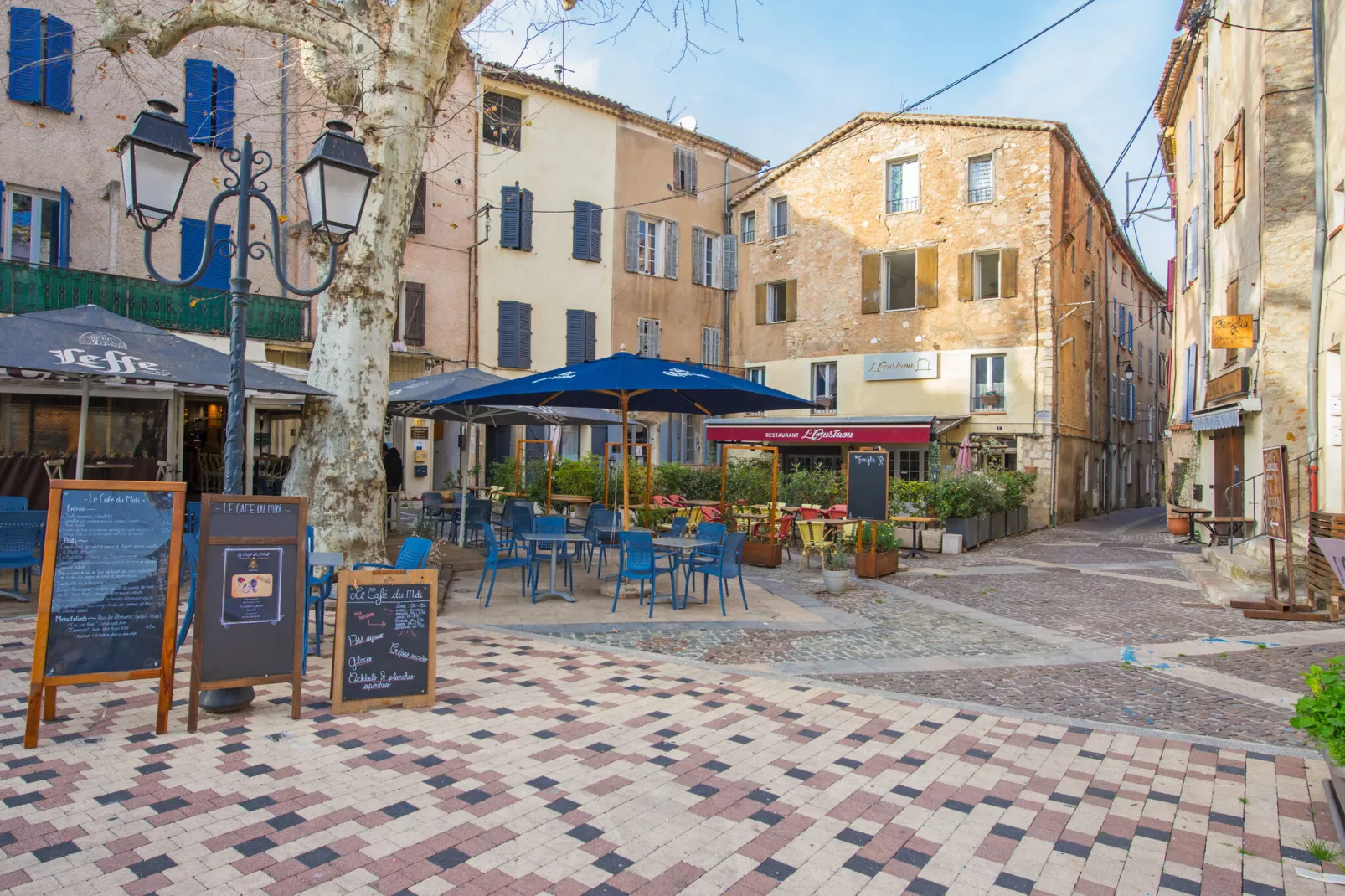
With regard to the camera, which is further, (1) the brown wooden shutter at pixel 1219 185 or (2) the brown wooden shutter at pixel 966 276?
(2) the brown wooden shutter at pixel 966 276

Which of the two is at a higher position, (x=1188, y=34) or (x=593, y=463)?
(x=1188, y=34)

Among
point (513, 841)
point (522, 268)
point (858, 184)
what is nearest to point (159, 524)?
point (513, 841)

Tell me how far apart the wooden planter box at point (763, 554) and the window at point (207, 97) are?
1242 cm

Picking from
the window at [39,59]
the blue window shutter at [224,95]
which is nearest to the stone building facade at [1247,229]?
the blue window shutter at [224,95]

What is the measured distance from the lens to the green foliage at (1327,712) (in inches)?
122

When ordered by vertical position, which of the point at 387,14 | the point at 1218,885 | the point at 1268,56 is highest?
the point at 1268,56

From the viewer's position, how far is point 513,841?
3.09m

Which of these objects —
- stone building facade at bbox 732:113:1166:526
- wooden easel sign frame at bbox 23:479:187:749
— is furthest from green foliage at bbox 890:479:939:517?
wooden easel sign frame at bbox 23:479:187:749

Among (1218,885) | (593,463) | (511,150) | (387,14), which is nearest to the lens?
(1218,885)

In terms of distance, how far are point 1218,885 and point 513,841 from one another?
257cm

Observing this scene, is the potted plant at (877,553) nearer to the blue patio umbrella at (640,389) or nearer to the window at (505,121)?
the blue patio umbrella at (640,389)

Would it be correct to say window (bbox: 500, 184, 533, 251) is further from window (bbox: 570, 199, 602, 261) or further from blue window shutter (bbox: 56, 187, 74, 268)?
blue window shutter (bbox: 56, 187, 74, 268)

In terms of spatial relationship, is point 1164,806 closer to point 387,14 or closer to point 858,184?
point 387,14

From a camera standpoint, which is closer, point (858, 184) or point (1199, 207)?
point (1199, 207)
